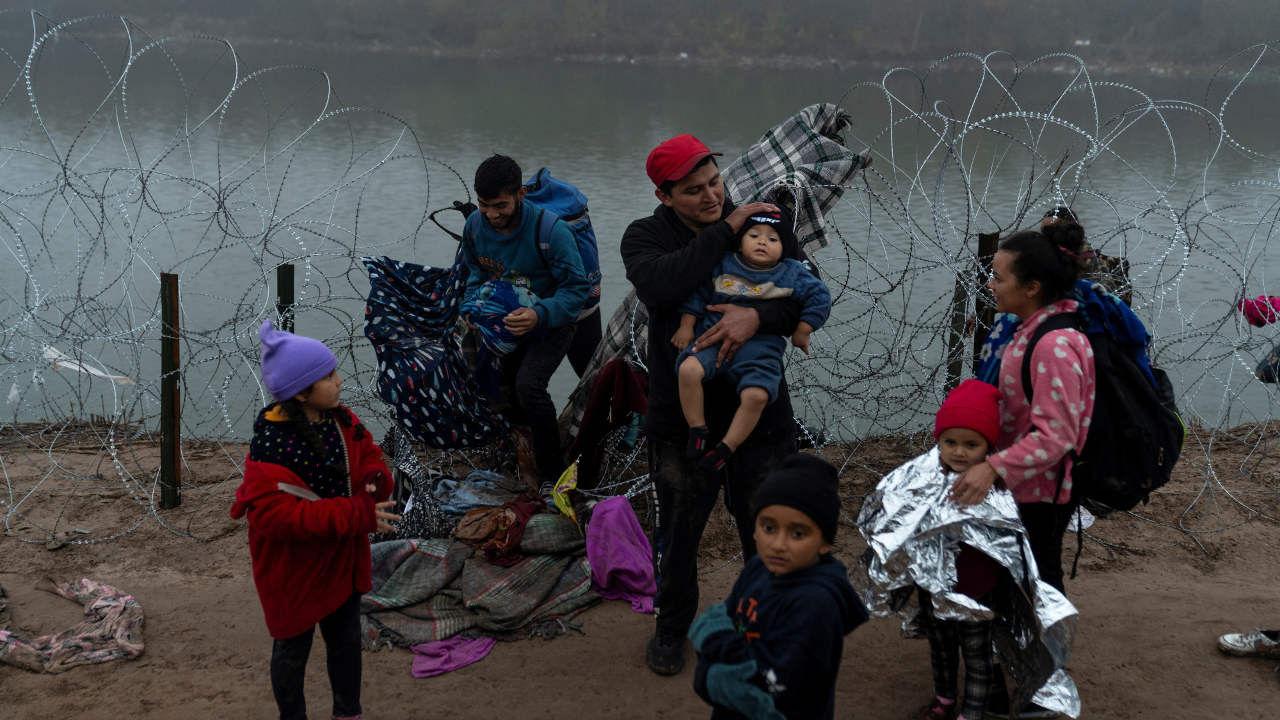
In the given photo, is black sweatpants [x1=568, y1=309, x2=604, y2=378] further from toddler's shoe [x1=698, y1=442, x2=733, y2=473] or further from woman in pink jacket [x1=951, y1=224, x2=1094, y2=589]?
woman in pink jacket [x1=951, y1=224, x2=1094, y2=589]

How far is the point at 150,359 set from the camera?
932 cm

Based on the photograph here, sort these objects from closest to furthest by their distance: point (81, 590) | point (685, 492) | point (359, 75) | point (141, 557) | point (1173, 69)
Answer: point (685, 492) → point (81, 590) → point (141, 557) → point (1173, 69) → point (359, 75)

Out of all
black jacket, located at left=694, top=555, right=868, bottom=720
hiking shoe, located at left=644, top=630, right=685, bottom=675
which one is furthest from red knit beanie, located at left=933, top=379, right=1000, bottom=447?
hiking shoe, located at left=644, top=630, right=685, bottom=675

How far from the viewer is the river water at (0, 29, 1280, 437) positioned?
489 cm

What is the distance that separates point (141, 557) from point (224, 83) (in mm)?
25748

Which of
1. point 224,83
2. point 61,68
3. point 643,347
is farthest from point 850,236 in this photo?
point 61,68

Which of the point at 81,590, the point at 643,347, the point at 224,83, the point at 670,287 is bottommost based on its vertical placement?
the point at 81,590

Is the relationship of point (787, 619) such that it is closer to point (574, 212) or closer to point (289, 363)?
point (289, 363)

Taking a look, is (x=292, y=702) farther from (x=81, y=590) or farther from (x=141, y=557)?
(x=141, y=557)

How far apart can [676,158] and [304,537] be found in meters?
1.56

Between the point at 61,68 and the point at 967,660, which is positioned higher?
the point at 61,68

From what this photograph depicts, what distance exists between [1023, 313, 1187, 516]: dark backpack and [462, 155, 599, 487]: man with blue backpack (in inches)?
86.6

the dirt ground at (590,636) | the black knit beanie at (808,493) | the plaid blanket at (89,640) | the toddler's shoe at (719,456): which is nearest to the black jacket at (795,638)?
the black knit beanie at (808,493)

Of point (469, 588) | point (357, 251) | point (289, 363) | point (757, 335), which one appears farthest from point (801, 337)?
point (357, 251)
